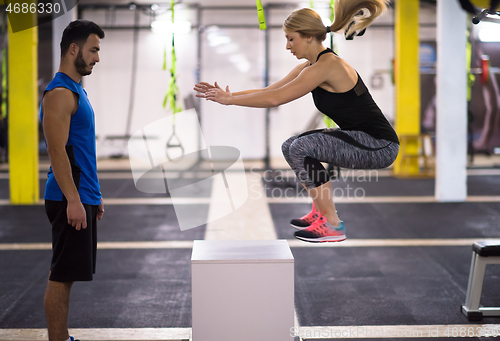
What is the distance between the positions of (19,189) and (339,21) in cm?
583

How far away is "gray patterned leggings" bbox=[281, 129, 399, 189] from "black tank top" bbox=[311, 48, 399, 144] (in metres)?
0.03

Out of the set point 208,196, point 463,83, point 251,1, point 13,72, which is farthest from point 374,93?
point 13,72

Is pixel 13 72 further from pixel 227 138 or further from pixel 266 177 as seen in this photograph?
pixel 227 138

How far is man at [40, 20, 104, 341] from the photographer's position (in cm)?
211

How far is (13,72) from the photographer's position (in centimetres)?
639

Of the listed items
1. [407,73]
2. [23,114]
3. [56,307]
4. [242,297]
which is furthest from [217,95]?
[407,73]

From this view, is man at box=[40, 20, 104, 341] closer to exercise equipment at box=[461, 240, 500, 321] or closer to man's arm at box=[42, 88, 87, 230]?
man's arm at box=[42, 88, 87, 230]

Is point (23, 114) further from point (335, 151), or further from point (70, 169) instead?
point (335, 151)

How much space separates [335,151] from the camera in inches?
86.2

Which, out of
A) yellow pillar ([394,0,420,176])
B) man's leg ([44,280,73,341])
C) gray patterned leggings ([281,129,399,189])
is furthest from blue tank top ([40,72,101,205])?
yellow pillar ([394,0,420,176])

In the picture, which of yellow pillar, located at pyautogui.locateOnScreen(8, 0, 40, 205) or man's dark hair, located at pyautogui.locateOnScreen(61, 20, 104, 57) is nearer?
man's dark hair, located at pyautogui.locateOnScreen(61, 20, 104, 57)

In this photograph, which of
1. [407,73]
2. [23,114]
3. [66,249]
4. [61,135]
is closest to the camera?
[61,135]

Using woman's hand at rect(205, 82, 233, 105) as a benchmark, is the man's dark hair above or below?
above

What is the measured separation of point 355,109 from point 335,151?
0.21m
